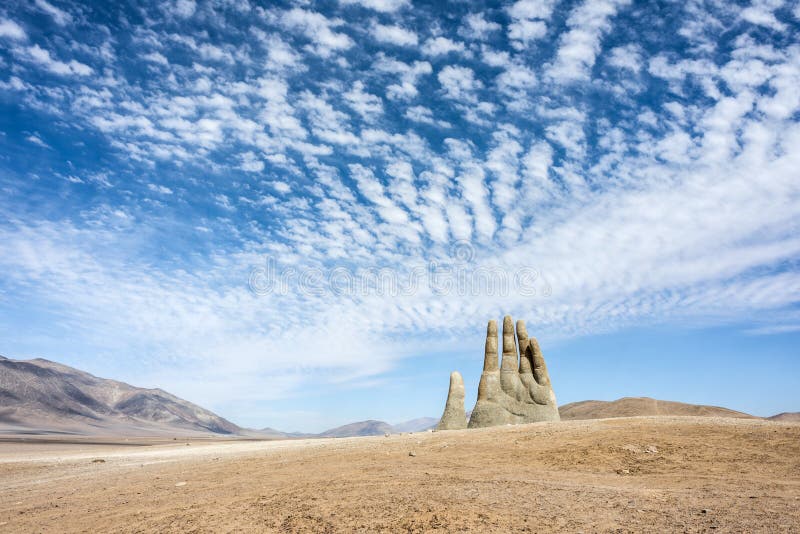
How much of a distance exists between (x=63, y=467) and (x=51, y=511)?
14170mm

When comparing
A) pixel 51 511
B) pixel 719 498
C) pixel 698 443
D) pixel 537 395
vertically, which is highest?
pixel 537 395

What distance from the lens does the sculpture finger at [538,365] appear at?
94.2ft

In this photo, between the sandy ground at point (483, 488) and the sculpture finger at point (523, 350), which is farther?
the sculpture finger at point (523, 350)

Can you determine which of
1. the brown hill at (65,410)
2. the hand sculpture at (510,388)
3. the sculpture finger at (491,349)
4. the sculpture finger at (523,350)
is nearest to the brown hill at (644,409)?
the sculpture finger at (523,350)

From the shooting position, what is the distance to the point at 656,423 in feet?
61.2

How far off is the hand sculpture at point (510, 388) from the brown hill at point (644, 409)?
37.7m

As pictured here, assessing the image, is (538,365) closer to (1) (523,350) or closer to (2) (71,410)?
(1) (523,350)

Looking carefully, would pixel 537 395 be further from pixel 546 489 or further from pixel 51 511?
pixel 51 511

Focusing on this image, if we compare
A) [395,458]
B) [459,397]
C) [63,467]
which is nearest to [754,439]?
[395,458]

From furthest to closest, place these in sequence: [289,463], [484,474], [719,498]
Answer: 1. [289,463]
2. [484,474]
3. [719,498]

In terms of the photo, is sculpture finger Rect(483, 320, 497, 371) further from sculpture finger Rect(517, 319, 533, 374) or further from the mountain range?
the mountain range

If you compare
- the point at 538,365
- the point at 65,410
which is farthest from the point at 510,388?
the point at 65,410

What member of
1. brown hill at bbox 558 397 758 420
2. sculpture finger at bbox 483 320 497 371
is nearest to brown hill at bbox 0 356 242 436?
brown hill at bbox 558 397 758 420

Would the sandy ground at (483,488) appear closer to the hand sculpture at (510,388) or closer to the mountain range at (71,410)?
the hand sculpture at (510,388)
